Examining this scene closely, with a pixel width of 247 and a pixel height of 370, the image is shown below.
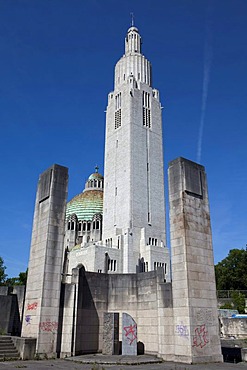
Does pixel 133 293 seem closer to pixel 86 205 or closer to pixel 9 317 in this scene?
pixel 9 317

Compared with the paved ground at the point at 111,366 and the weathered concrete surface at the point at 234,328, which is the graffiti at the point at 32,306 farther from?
the weathered concrete surface at the point at 234,328

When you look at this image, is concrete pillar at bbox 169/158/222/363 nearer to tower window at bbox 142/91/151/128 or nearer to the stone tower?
the stone tower

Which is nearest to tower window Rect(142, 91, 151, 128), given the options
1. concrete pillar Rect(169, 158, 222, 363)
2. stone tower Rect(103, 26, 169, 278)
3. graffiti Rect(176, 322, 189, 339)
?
stone tower Rect(103, 26, 169, 278)

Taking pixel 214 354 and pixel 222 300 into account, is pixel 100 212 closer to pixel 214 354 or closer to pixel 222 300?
pixel 222 300

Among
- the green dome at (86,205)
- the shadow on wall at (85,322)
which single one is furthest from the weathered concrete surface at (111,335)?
the green dome at (86,205)

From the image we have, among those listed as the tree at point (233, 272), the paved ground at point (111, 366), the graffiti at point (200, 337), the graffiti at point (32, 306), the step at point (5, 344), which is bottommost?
the paved ground at point (111, 366)

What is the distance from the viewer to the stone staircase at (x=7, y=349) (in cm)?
1828

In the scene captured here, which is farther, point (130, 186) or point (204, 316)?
point (130, 186)

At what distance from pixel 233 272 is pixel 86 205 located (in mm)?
37924

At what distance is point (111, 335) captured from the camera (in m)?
20.7

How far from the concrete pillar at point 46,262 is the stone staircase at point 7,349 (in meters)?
1.04

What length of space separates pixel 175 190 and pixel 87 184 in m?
79.5

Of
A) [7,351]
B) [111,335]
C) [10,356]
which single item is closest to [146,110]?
[111,335]

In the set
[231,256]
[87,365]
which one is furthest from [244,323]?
[231,256]
